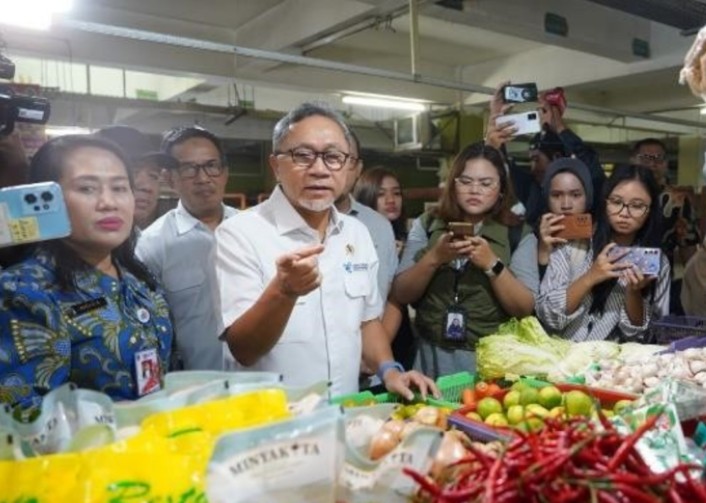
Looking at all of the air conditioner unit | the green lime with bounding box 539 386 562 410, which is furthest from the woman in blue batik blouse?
the air conditioner unit

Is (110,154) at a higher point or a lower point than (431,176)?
lower

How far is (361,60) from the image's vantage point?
296 inches

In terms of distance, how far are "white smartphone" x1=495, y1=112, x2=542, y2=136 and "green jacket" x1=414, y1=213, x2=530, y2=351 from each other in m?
0.64

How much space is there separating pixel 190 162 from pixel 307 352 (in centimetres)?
102

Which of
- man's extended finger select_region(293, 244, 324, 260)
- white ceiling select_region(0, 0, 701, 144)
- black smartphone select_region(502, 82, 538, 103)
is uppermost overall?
white ceiling select_region(0, 0, 701, 144)

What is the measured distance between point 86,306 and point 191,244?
90 centimetres

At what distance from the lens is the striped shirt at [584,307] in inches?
95.9

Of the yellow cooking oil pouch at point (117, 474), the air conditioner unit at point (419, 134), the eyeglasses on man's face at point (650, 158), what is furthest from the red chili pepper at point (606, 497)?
the air conditioner unit at point (419, 134)

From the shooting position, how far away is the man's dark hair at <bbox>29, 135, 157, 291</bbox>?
1477 millimetres

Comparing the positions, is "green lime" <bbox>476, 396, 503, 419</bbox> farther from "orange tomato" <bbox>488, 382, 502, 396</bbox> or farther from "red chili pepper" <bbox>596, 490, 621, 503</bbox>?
"red chili pepper" <bbox>596, 490, 621, 503</bbox>

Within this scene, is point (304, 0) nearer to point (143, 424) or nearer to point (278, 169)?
point (278, 169)

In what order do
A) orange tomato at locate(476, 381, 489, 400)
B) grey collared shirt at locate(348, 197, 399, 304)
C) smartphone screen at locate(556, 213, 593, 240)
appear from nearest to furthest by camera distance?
1. orange tomato at locate(476, 381, 489, 400)
2. smartphone screen at locate(556, 213, 593, 240)
3. grey collared shirt at locate(348, 197, 399, 304)

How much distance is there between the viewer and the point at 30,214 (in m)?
1.06

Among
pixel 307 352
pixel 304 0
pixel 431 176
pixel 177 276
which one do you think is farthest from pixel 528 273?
pixel 431 176
